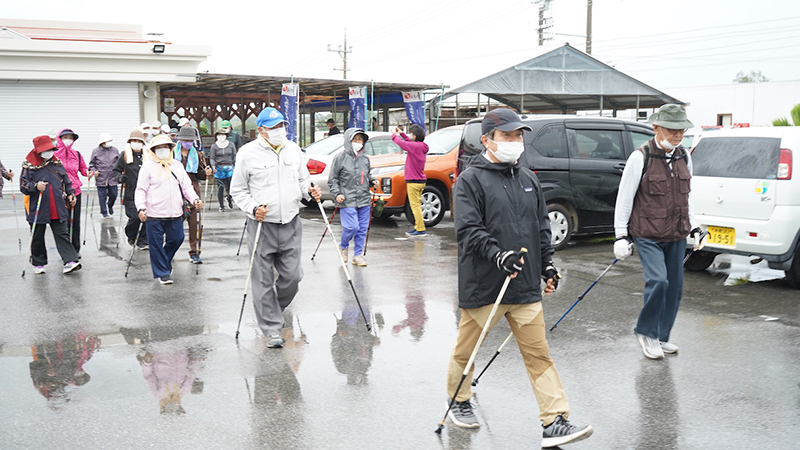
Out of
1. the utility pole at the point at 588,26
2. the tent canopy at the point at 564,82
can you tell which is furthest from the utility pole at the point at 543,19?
the tent canopy at the point at 564,82

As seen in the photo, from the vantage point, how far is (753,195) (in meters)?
7.92

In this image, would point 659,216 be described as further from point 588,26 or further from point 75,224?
point 588,26

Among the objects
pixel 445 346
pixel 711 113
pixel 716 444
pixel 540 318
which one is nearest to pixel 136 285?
pixel 445 346

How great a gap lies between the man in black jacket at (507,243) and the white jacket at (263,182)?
2528mm

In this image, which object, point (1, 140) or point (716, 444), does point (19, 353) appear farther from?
point (1, 140)

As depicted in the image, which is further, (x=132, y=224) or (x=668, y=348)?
(x=132, y=224)

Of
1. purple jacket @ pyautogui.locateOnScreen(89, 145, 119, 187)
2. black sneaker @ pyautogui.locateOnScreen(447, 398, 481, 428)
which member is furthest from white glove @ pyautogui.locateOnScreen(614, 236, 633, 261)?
purple jacket @ pyautogui.locateOnScreen(89, 145, 119, 187)

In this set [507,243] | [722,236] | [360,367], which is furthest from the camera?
[722,236]

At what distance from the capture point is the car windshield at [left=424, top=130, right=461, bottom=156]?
45.0 ft

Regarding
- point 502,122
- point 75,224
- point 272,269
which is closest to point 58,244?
point 75,224

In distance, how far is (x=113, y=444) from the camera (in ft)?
13.4

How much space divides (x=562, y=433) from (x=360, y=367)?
1.97m

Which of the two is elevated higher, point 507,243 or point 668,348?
point 507,243

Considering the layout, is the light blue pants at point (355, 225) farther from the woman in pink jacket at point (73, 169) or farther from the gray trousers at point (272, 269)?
the woman in pink jacket at point (73, 169)
